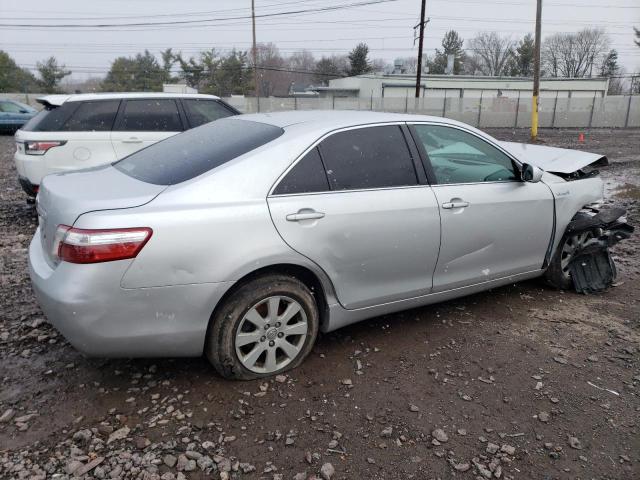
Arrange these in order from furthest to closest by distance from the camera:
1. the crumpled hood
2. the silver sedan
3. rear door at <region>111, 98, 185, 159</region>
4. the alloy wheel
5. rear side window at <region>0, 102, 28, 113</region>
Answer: rear side window at <region>0, 102, 28, 113</region>
rear door at <region>111, 98, 185, 159</region>
the crumpled hood
the alloy wheel
the silver sedan

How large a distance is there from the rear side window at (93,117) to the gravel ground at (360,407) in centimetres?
334

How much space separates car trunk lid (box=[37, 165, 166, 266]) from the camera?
2.71 meters

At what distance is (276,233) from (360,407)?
111 centimetres

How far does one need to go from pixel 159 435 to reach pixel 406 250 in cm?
188

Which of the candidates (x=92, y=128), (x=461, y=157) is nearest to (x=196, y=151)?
(x=461, y=157)

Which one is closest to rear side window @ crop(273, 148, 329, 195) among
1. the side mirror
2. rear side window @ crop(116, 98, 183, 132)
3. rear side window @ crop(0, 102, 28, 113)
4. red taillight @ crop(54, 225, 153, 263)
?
red taillight @ crop(54, 225, 153, 263)

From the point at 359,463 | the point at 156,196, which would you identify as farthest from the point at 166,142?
the point at 359,463

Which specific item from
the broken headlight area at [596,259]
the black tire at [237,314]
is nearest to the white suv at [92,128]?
the black tire at [237,314]

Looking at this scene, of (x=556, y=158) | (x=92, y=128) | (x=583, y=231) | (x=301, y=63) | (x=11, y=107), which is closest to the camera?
(x=583, y=231)

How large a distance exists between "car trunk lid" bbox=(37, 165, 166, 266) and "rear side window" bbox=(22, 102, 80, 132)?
3.79 meters

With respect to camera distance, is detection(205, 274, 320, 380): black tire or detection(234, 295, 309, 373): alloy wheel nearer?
detection(205, 274, 320, 380): black tire

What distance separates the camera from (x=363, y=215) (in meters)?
3.24

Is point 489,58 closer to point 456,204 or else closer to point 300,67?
point 300,67

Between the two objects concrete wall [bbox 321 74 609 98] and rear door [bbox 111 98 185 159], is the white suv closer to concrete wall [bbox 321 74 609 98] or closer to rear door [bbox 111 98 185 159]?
rear door [bbox 111 98 185 159]
